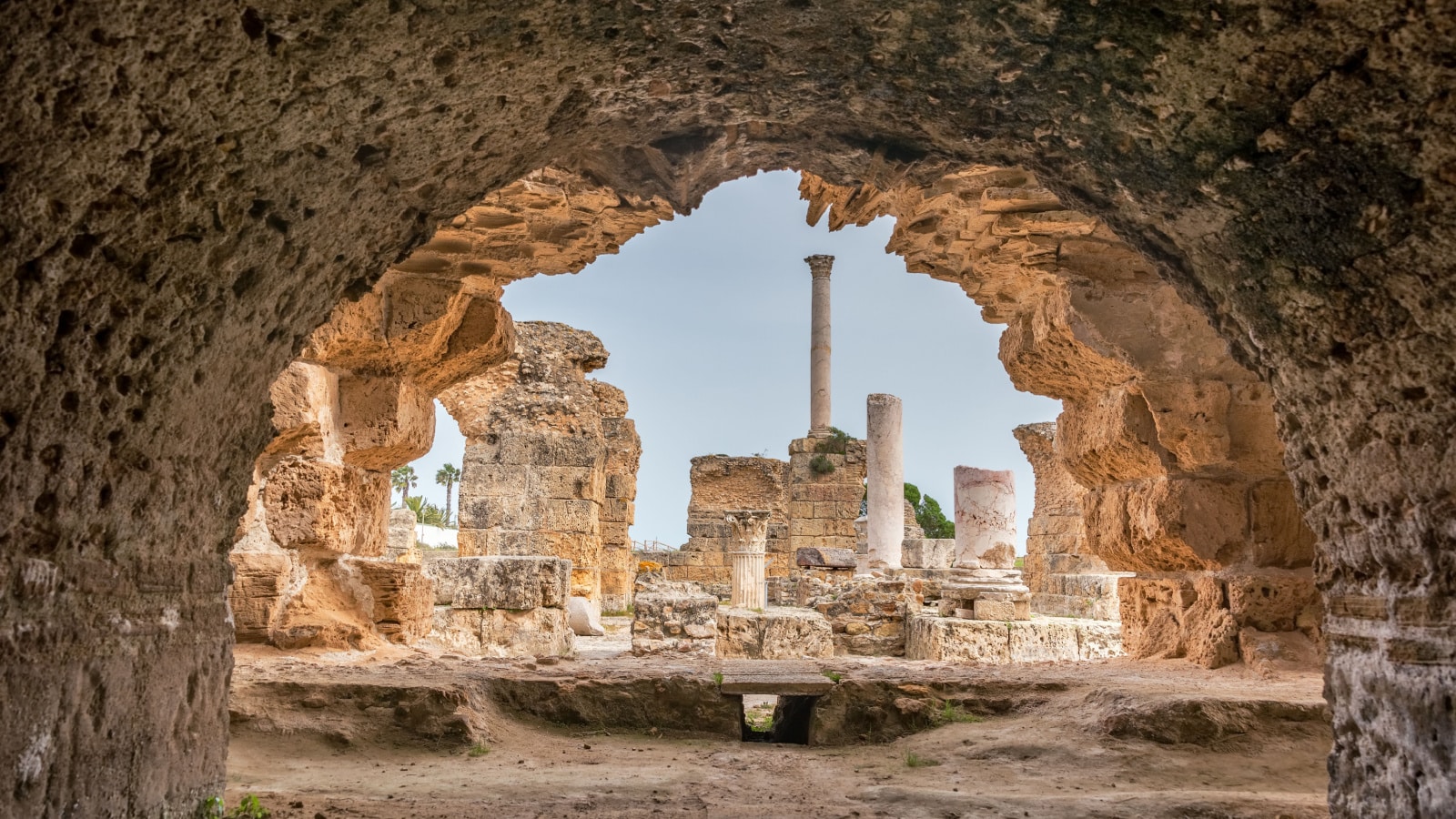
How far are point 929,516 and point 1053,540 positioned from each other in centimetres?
1966

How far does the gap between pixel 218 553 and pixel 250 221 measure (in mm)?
1050

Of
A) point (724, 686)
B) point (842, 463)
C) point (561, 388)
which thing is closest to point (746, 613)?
point (561, 388)

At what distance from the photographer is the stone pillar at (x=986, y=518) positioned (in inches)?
664

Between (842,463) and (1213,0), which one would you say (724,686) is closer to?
(1213,0)

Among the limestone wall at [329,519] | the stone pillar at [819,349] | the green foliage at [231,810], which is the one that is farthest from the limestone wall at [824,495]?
the green foliage at [231,810]

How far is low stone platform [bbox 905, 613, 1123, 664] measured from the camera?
8.64 meters

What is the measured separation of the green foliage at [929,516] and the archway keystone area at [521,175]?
32108mm

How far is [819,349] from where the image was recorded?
947 inches

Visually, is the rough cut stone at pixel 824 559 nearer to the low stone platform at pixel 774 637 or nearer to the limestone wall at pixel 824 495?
the limestone wall at pixel 824 495

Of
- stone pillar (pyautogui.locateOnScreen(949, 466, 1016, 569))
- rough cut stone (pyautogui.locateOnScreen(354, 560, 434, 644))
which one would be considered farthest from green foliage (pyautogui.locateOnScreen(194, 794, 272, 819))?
stone pillar (pyautogui.locateOnScreen(949, 466, 1016, 569))

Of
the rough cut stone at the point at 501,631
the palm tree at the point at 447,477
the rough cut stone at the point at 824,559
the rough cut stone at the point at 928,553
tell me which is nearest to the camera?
the rough cut stone at the point at 501,631

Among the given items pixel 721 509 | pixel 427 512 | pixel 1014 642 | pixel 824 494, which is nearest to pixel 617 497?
pixel 824 494

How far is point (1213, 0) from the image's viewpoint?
1922 millimetres

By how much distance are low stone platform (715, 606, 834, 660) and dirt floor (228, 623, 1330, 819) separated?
4160mm
